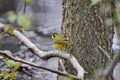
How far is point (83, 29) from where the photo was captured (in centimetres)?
201

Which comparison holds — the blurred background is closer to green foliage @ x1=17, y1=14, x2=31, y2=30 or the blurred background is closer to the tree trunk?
the tree trunk

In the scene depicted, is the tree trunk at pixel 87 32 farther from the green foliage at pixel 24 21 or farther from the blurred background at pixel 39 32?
the green foliage at pixel 24 21

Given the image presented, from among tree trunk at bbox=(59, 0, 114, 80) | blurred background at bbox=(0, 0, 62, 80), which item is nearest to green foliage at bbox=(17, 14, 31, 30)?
tree trunk at bbox=(59, 0, 114, 80)

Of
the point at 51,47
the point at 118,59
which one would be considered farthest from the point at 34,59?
the point at 118,59

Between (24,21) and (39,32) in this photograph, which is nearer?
(24,21)

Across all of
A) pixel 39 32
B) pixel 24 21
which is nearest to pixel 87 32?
pixel 24 21

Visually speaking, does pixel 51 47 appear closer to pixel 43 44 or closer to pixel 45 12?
pixel 43 44

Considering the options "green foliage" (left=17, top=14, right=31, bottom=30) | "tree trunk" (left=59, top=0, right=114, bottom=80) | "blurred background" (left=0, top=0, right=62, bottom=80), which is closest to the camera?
"green foliage" (left=17, top=14, right=31, bottom=30)

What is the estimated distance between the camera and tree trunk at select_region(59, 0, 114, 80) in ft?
6.48

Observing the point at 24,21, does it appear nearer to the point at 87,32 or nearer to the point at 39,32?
the point at 87,32

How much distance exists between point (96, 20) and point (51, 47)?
278 cm

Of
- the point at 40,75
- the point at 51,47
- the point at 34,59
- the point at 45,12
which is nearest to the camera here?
the point at 40,75

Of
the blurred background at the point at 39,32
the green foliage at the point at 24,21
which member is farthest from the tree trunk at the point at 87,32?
the green foliage at the point at 24,21

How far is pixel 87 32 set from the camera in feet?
6.60
